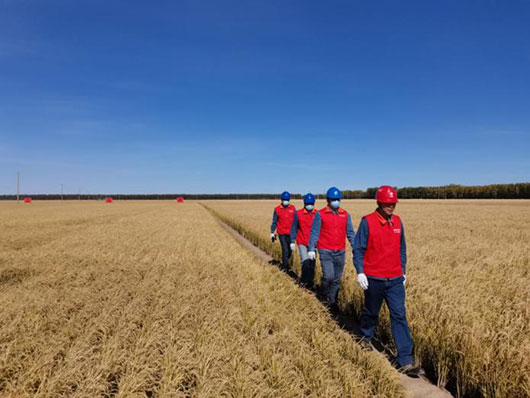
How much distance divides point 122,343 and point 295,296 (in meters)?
3.36

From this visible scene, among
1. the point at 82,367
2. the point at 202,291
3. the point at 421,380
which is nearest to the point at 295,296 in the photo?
the point at 202,291

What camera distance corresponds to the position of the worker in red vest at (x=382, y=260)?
456 centimetres

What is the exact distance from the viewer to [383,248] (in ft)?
15.2

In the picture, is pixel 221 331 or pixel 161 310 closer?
pixel 221 331

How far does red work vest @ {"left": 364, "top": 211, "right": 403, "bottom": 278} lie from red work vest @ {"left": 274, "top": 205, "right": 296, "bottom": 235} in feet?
17.5

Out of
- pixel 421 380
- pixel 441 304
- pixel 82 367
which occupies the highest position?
pixel 441 304

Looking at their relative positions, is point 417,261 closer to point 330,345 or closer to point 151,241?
point 330,345

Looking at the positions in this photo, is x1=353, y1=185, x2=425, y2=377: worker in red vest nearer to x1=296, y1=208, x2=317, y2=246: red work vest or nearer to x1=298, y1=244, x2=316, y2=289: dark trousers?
x1=298, y1=244, x2=316, y2=289: dark trousers

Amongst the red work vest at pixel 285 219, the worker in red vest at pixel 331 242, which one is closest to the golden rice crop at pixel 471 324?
the worker in red vest at pixel 331 242

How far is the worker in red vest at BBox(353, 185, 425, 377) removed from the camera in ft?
15.0

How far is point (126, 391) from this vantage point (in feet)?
9.64

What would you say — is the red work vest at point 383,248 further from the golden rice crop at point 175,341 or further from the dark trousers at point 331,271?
the dark trousers at point 331,271

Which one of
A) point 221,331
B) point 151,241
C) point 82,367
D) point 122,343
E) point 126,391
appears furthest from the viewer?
point 151,241

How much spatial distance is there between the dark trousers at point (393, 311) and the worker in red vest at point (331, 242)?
2.02 meters
